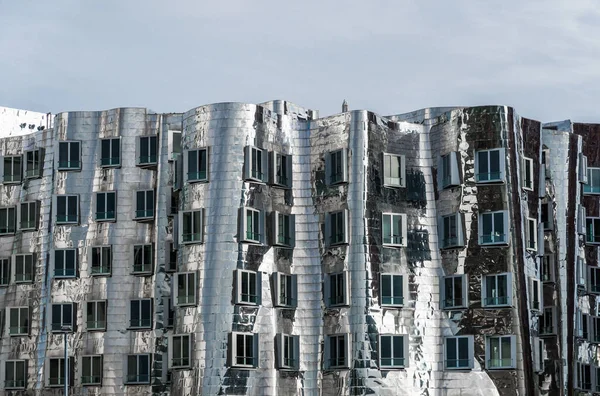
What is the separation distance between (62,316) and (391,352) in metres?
23.1

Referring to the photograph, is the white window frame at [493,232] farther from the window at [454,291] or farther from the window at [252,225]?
the window at [252,225]

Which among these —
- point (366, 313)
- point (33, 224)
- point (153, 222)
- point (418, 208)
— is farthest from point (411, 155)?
point (33, 224)

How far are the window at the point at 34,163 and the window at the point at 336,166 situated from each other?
70.0 feet

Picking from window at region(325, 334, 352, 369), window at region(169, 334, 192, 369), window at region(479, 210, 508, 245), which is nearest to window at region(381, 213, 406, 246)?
window at region(479, 210, 508, 245)

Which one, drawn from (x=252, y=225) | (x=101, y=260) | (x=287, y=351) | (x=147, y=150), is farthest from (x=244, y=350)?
(x=147, y=150)

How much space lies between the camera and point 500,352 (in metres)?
84.0

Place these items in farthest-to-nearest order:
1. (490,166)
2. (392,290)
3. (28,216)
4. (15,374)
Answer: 1. (28,216)
2. (15,374)
3. (490,166)
4. (392,290)

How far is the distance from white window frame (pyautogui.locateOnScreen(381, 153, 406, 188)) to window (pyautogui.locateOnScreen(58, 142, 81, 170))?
71.2 feet

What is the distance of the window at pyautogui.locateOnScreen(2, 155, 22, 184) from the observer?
316 feet

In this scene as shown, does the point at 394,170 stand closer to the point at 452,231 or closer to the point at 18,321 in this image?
the point at 452,231

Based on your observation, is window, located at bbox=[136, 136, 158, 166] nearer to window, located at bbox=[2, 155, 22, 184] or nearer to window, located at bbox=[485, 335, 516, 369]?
window, located at bbox=[2, 155, 22, 184]

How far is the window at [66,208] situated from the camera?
3649 inches

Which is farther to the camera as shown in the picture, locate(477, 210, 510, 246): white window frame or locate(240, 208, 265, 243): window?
locate(477, 210, 510, 246): white window frame

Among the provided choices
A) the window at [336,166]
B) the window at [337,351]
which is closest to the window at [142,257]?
the window at [336,166]
